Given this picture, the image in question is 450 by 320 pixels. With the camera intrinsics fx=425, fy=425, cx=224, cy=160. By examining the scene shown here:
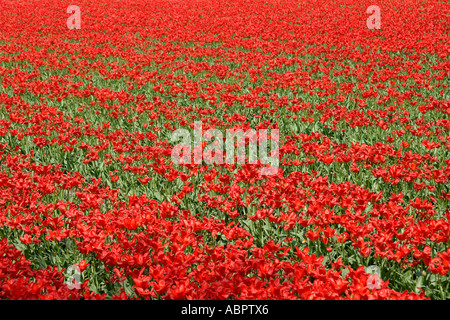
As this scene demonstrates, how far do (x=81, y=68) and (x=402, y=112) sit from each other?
755cm

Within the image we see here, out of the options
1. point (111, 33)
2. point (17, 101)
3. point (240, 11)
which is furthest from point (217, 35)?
point (17, 101)

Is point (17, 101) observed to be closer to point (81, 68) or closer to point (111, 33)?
point (81, 68)

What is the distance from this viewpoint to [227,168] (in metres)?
5.27

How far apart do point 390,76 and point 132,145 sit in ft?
20.6

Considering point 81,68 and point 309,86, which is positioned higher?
point 81,68

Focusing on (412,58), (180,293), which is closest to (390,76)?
(412,58)

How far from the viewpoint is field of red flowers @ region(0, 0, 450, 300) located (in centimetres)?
309

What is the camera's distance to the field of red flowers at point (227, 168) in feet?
10.1

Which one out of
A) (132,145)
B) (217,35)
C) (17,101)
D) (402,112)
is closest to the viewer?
(132,145)

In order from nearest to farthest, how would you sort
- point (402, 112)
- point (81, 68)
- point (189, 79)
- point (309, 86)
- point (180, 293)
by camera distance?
point (180, 293) < point (402, 112) < point (309, 86) < point (189, 79) < point (81, 68)

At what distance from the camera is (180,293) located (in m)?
2.61

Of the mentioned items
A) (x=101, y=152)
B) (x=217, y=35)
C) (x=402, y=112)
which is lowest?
(x=101, y=152)

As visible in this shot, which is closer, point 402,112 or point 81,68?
point 402,112

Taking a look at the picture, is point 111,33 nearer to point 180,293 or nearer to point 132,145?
point 132,145
